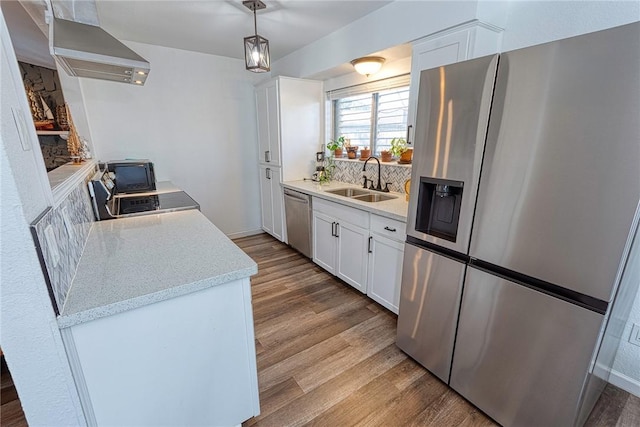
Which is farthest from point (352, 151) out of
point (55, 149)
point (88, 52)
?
point (55, 149)

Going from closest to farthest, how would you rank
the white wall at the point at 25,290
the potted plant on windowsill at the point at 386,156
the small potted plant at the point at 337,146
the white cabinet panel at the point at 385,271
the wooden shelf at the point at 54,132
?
the white wall at the point at 25,290 < the wooden shelf at the point at 54,132 < the white cabinet panel at the point at 385,271 < the potted plant on windowsill at the point at 386,156 < the small potted plant at the point at 337,146

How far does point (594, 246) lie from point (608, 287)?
6.0 inches

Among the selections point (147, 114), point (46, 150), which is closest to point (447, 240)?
point (46, 150)

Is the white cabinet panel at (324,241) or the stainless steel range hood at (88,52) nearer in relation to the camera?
the stainless steel range hood at (88,52)

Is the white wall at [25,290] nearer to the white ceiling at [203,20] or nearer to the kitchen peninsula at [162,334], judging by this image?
the kitchen peninsula at [162,334]

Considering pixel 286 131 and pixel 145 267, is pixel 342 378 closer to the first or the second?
pixel 145 267

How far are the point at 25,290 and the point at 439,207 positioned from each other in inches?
66.9

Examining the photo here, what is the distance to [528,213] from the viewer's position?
116cm

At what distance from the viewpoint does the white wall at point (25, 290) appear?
70 cm

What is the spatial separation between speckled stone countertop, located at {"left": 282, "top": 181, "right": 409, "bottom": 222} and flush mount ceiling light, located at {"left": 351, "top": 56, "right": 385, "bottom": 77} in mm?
1165

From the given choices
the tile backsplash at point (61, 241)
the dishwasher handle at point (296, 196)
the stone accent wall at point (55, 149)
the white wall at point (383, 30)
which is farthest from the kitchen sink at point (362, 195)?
the stone accent wall at point (55, 149)

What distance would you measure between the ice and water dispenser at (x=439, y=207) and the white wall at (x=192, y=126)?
2995 millimetres

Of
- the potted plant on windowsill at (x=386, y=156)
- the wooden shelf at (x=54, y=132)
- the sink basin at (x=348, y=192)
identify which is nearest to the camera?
the wooden shelf at (x=54, y=132)

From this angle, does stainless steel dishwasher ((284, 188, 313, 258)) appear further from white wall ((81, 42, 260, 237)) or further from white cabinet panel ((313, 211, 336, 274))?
white wall ((81, 42, 260, 237))
